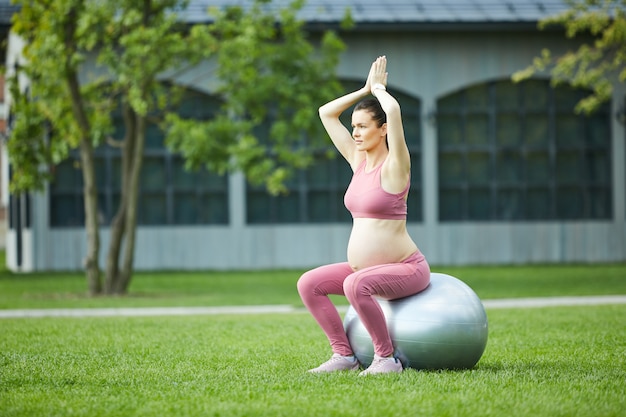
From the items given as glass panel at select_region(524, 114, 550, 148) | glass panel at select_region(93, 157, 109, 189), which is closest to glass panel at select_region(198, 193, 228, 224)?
glass panel at select_region(93, 157, 109, 189)

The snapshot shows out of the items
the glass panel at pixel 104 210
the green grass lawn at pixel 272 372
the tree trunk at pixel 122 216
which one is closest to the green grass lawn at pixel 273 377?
the green grass lawn at pixel 272 372

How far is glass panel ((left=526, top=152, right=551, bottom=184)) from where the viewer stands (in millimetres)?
25797

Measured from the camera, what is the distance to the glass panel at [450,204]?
25.7m

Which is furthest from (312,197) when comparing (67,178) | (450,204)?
(67,178)

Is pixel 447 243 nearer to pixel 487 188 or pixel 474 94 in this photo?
pixel 487 188

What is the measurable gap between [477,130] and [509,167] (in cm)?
120

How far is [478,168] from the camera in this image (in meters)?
25.7

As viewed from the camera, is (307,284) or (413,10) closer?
(307,284)

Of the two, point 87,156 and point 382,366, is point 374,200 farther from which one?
point 87,156

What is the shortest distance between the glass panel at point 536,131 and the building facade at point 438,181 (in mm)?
24

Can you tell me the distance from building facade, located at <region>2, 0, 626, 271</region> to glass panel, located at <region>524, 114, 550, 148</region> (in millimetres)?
24

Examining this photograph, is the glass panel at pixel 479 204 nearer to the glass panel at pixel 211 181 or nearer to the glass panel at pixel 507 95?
the glass panel at pixel 507 95

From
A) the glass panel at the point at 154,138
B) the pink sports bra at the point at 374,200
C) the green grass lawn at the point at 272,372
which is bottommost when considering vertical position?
the green grass lawn at the point at 272,372

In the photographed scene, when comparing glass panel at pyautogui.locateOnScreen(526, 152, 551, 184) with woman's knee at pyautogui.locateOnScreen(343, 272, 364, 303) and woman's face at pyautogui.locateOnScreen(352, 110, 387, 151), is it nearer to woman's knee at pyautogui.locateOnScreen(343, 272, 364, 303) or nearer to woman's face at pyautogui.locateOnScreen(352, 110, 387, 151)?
woman's face at pyautogui.locateOnScreen(352, 110, 387, 151)
